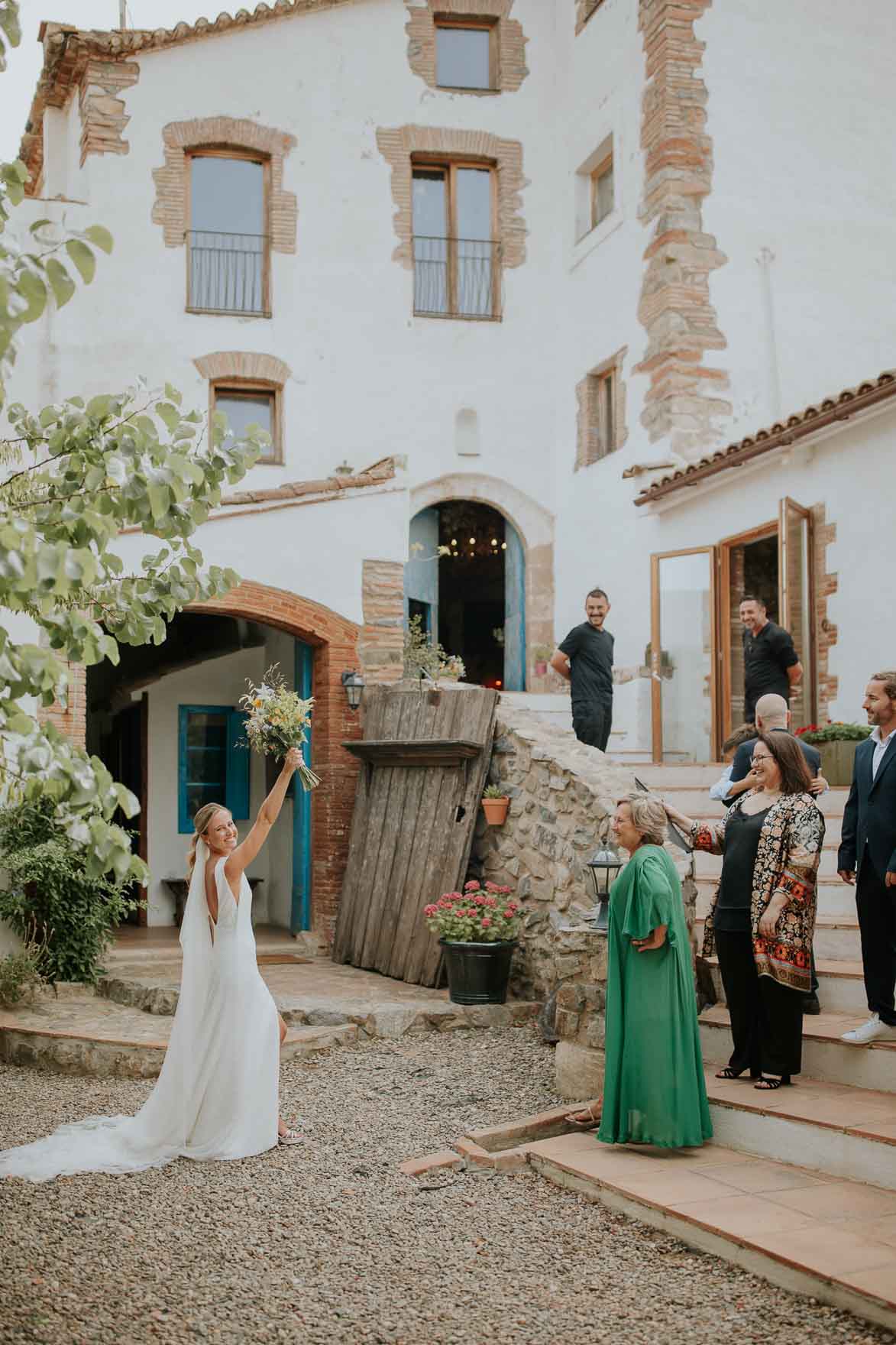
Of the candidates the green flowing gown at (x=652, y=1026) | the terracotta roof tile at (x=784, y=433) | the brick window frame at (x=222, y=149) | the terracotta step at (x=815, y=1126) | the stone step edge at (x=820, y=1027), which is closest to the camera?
the terracotta step at (x=815, y=1126)

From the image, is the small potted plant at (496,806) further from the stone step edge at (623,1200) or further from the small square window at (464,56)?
the small square window at (464,56)

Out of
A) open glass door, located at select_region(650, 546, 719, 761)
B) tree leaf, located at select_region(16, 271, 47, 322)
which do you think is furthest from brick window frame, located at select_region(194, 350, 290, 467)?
tree leaf, located at select_region(16, 271, 47, 322)

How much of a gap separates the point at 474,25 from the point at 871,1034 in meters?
13.9

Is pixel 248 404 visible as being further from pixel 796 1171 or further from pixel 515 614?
pixel 796 1171

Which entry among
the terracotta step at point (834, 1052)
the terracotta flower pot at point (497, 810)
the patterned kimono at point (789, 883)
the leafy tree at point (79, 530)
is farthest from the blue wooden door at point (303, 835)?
the leafy tree at point (79, 530)

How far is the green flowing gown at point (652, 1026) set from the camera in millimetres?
5254

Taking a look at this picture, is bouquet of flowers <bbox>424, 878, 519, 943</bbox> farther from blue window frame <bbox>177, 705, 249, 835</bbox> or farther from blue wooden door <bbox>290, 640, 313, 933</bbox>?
blue window frame <bbox>177, 705, 249, 835</bbox>

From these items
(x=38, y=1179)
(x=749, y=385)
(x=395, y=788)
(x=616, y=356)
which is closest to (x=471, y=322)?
(x=616, y=356)

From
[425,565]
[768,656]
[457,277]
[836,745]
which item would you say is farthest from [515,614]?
[768,656]

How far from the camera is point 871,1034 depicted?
5.50 meters

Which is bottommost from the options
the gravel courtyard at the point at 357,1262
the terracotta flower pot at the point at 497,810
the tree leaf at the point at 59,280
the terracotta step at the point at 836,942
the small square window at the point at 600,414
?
the gravel courtyard at the point at 357,1262

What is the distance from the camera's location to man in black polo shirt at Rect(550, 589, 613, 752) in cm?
966

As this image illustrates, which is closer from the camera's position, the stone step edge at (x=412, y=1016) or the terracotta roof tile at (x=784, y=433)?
the stone step edge at (x=412, y=1016)

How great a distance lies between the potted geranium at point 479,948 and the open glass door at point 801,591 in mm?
3658
